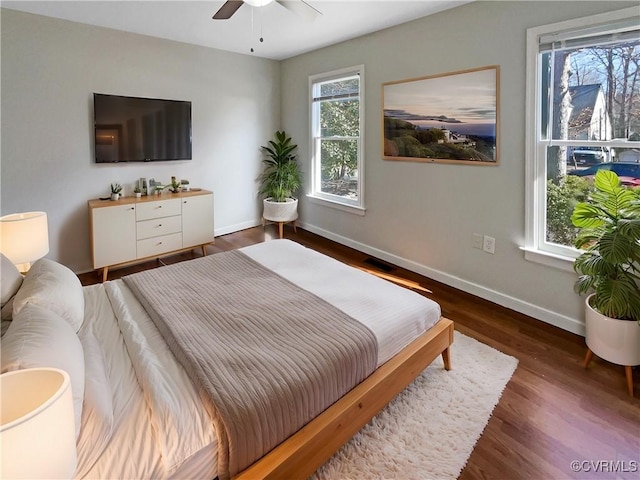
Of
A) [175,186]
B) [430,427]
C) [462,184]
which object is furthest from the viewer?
[175,186]

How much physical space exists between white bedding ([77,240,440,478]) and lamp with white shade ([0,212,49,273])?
0.42 meters

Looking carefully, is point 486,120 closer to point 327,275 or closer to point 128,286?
point 327,275

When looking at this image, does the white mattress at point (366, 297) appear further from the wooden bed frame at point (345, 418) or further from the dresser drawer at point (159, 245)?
the dresser drawer at point (159, 245)

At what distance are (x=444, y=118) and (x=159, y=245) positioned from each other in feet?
10.4

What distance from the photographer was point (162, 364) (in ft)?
4.91

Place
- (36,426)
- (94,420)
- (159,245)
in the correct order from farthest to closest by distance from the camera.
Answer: (159,245) → (94,420) → (36,426)

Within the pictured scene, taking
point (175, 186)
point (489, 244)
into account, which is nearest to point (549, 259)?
point (489, 244)

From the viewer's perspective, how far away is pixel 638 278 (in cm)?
216

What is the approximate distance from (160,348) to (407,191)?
9.47 feet

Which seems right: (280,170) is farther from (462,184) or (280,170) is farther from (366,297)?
(366,297)

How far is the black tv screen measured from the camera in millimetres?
3844

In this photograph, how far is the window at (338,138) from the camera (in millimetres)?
4348

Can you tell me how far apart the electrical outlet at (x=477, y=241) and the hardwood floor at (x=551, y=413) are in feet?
1.99

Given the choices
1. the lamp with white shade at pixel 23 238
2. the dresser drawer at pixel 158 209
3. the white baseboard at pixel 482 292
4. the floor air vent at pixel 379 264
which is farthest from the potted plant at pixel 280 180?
the lamp with white shade at pixel 23 238
